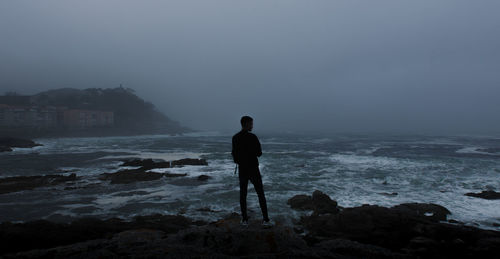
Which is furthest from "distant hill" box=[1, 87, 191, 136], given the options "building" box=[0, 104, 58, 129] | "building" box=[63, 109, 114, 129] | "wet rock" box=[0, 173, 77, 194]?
"wet rock" box=[0, 173, 77, 194]

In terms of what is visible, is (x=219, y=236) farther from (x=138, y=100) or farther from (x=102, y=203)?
(x=138, y=100)

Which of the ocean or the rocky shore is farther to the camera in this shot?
the ocean

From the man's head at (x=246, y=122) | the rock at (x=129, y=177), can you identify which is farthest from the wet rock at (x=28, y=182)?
the man's head at (x=246, y=122)

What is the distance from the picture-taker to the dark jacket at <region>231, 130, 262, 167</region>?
5309mm

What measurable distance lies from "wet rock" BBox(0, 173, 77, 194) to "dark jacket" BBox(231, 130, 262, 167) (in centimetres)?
1763

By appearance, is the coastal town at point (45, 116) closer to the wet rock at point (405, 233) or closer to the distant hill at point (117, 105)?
the distant hill at point (117, 105)

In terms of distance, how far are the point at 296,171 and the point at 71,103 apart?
136238mm

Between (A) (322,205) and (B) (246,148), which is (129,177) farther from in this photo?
(B) (246,148)

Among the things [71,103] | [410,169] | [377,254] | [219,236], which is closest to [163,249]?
[219,236]

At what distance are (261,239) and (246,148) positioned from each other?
1890mm

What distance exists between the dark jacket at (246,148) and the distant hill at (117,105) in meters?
115

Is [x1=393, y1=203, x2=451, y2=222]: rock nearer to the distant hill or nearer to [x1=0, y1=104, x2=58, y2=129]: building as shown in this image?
[x1=0, y1=104, x2=58, y2=129]: building

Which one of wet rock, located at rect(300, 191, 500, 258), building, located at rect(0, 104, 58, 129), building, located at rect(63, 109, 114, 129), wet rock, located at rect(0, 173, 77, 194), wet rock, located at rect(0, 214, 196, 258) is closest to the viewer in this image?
wet rock, located at rect(0, 214, 196, 258)

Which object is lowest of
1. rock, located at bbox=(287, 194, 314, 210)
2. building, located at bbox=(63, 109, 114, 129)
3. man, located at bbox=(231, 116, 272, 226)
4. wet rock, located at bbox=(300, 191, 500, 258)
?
rock, located at bbox=(287, 194, 314, 210)
